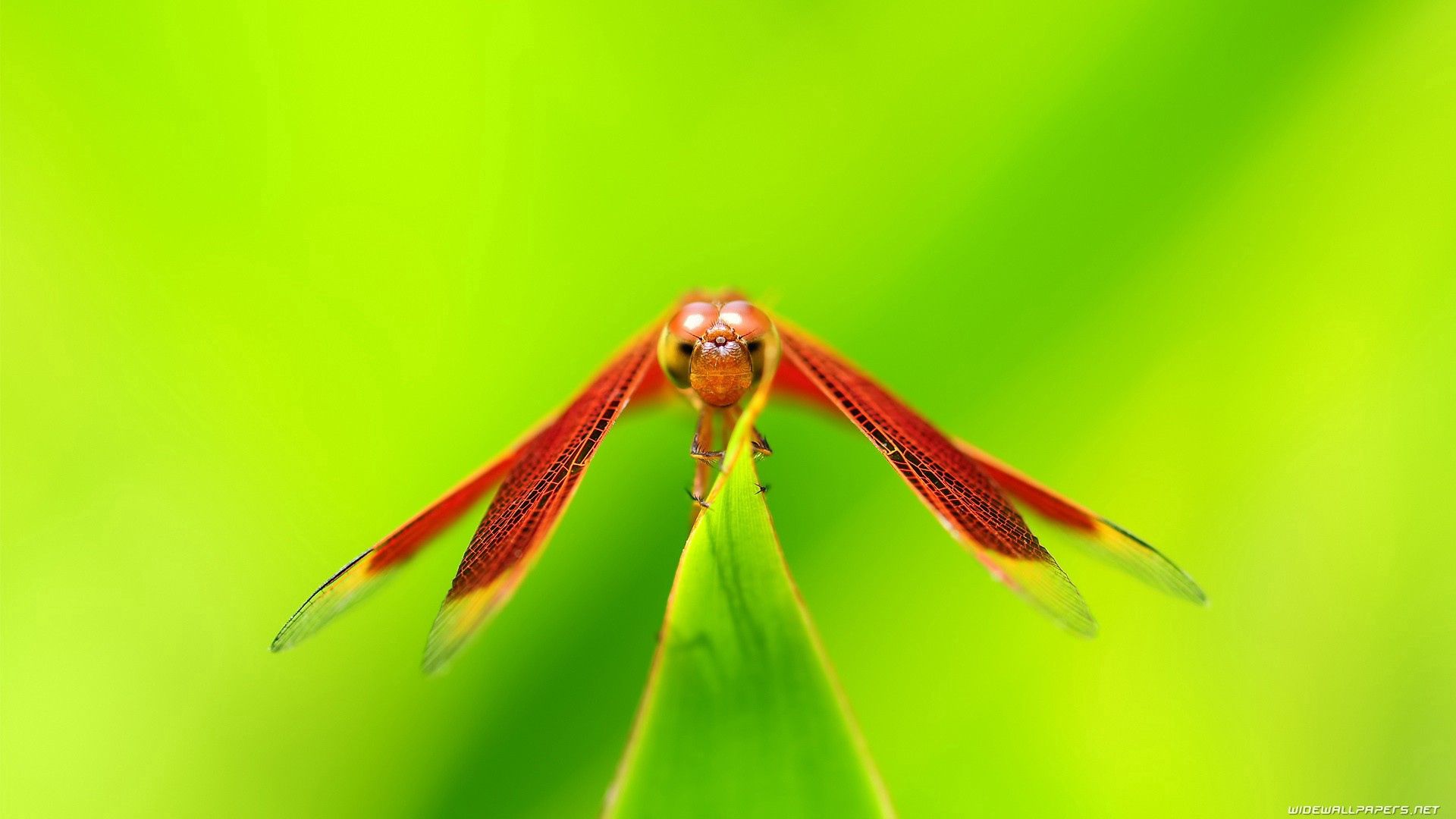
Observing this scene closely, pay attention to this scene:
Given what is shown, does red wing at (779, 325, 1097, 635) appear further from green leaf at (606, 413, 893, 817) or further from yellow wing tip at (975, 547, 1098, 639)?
green leaf at (606, 413, 893, 817)

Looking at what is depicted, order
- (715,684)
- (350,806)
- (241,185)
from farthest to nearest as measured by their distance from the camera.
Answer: (241,185) → (350,806) → (715,684)

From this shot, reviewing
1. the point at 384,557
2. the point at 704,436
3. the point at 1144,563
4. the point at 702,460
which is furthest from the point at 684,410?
the point at 1144,563

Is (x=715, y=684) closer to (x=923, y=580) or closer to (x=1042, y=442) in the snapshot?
(x=923, y=580)

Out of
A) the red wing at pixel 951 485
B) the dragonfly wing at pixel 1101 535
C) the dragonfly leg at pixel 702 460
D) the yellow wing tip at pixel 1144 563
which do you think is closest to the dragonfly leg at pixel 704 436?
the dragonfly leg at pixel 702 460

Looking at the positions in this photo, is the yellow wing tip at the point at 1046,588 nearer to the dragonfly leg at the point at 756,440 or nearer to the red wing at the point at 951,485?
the red wing at the point at 951,485

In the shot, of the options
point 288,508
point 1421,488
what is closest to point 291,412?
point 288,508

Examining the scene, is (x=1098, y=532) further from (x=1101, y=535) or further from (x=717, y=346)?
(x=717, y=346)

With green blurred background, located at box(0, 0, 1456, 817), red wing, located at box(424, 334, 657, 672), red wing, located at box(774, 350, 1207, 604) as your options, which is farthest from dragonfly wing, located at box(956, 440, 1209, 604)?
red wing, located at box(424, 334, 657, 672)
